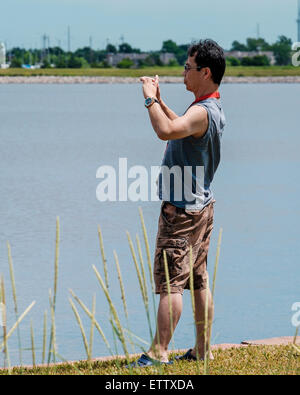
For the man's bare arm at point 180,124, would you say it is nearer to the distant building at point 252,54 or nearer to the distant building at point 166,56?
the distant building at point 252,54

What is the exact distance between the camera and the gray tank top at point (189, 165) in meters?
4.63

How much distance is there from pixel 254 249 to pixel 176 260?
6527mm

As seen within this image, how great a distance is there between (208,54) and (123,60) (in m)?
140

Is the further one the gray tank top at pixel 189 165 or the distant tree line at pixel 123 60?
the distant tree line at pixel 123 60

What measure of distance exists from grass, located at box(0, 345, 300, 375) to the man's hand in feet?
4.08

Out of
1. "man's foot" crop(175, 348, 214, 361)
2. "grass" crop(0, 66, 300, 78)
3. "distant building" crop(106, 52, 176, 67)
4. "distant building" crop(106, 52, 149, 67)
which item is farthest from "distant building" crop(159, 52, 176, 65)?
"man's foot" crop(175, 348, 214, 361)

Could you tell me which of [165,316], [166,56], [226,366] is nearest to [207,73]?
[165,316]

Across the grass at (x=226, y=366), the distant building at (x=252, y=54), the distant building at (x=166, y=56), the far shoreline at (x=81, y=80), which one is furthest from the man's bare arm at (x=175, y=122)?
the distant building at (x=166, y=56)

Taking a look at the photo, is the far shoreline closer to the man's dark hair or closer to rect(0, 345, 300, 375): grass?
rect(0, 345, 300, 375): grass

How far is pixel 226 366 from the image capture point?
4887 mm

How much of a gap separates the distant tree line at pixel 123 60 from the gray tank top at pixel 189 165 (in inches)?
5343

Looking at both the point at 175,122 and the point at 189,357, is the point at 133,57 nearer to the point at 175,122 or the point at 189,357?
the point at 189,357
